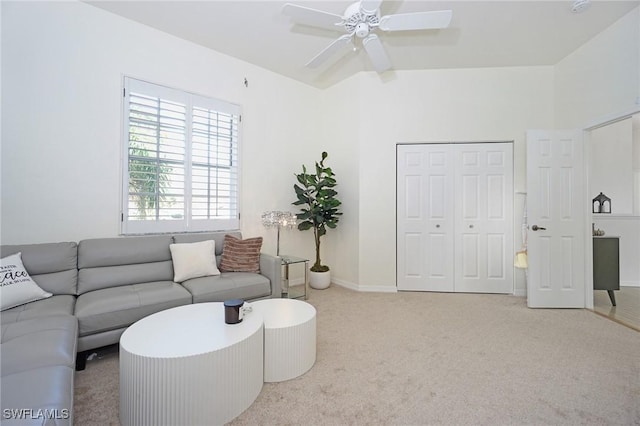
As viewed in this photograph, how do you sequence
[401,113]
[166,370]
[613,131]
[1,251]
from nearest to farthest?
[166,370] < [1,251] < [401,113] < [613,131]

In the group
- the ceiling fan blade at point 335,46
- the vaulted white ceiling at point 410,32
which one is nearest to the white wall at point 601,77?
the vaulted white ceiling at point 410,32

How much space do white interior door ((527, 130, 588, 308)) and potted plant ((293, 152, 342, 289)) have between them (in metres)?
2.45

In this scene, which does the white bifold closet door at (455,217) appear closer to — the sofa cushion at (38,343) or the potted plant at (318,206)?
the potted plant at (318,206)

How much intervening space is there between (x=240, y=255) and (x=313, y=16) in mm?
2402

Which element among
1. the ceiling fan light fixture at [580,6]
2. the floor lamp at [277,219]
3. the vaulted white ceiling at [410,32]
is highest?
the vaulted white ceiling at [410,32]

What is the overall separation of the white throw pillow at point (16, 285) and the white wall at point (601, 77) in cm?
547

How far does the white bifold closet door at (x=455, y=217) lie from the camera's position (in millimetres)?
3843

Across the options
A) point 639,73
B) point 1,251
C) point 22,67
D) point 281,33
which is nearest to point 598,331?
point 639,73

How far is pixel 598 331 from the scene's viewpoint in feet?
8.67

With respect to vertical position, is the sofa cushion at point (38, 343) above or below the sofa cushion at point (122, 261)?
below

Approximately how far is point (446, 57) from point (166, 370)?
4298 mm

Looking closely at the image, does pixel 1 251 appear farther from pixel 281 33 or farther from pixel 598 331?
pixel 598 331

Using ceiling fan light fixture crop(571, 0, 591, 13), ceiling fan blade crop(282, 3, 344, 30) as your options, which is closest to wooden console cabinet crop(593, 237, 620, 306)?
ceiling fan light fixture crop(571, 0, 591, 13)

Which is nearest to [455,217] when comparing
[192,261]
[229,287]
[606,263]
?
[606,263]
